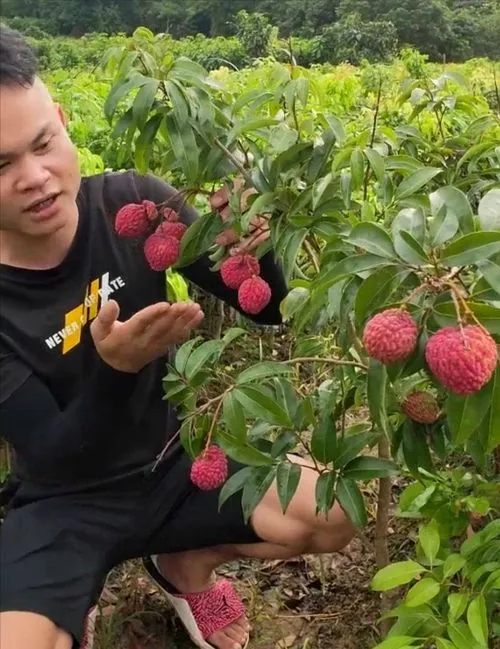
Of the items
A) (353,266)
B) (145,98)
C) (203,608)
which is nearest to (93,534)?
(203,608)

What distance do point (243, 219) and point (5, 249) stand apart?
50 centimetres

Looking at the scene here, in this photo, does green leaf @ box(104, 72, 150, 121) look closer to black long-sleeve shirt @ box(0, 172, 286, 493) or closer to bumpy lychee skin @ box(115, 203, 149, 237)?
bumpy lychee skin @ box(115, 203, 149, 237)

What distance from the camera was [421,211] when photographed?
32.9 inches

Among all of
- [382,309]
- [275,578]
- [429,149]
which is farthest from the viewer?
[275,578]

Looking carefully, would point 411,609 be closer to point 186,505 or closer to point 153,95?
point 186,505

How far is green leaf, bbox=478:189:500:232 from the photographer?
0.81 m

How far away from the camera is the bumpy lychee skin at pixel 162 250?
1212 millimetres

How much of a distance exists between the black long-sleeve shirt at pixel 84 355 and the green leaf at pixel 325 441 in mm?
339

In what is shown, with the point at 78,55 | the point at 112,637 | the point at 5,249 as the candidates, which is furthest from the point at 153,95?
the point at 78,55

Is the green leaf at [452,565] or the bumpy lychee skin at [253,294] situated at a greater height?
the bumpy lychee skin at [253,294]

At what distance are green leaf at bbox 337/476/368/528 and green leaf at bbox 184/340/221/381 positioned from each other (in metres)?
0.27

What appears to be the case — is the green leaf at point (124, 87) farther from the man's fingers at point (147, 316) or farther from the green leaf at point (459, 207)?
the green leaf at point (459, 207)

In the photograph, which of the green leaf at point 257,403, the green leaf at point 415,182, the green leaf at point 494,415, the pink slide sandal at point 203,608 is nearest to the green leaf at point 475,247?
the green leaf at point 494,415

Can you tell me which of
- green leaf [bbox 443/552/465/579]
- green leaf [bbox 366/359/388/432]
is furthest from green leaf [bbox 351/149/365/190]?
green leaf [bbox 443/552/465/579]
